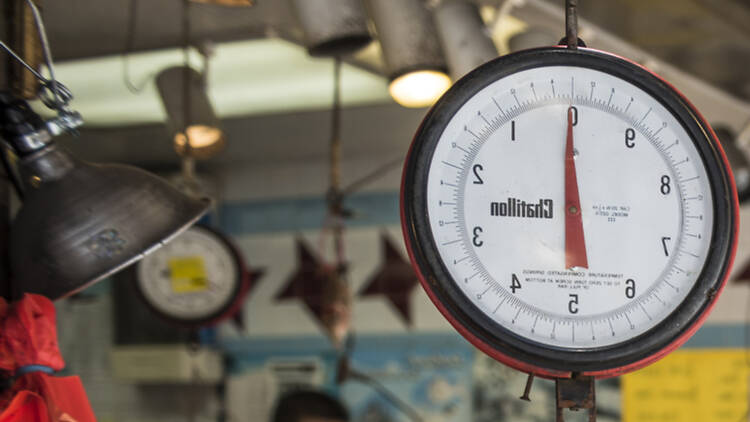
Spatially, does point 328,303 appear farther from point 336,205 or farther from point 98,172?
point 98,172

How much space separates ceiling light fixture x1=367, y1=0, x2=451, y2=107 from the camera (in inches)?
74.2

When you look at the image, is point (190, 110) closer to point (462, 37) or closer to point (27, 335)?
point (462, 37)

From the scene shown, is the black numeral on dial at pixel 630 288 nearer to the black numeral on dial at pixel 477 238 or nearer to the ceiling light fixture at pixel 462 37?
the black numeral on dial at pixel 477 238

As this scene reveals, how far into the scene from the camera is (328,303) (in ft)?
9.71

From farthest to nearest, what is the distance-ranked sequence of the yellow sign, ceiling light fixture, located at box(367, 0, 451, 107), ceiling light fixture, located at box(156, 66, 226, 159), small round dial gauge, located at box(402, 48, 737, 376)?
the yellow sign
ceiling light fixture, located at box(156, 66, 226, 159)
ceiling light fixture, located at box(367, 0, 451, 107)
small round dial gauge, located at box(402, 48, 737, 376)

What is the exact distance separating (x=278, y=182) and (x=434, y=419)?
60.5 inches

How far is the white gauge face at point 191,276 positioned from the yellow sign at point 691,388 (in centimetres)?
228

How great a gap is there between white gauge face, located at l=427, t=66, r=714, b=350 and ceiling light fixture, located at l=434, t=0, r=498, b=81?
37.2 inches

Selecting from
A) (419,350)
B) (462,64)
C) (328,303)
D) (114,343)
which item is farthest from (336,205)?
(114,343)

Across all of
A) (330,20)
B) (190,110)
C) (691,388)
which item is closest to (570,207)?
(330,20)

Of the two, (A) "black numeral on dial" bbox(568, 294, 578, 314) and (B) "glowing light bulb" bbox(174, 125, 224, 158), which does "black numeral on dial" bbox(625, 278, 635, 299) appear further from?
(B) "glowing light bulb" bbox(174, 125, 224, 158)

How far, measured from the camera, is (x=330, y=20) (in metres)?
1.76

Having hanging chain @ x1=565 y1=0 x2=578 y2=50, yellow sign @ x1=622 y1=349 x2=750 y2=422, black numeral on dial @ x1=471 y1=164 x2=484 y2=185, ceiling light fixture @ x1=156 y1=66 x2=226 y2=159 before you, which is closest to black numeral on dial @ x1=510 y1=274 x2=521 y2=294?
black numeral on dial @ x1=471 y1=164 x2=484 y2=185

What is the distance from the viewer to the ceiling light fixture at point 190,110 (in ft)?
7.50
